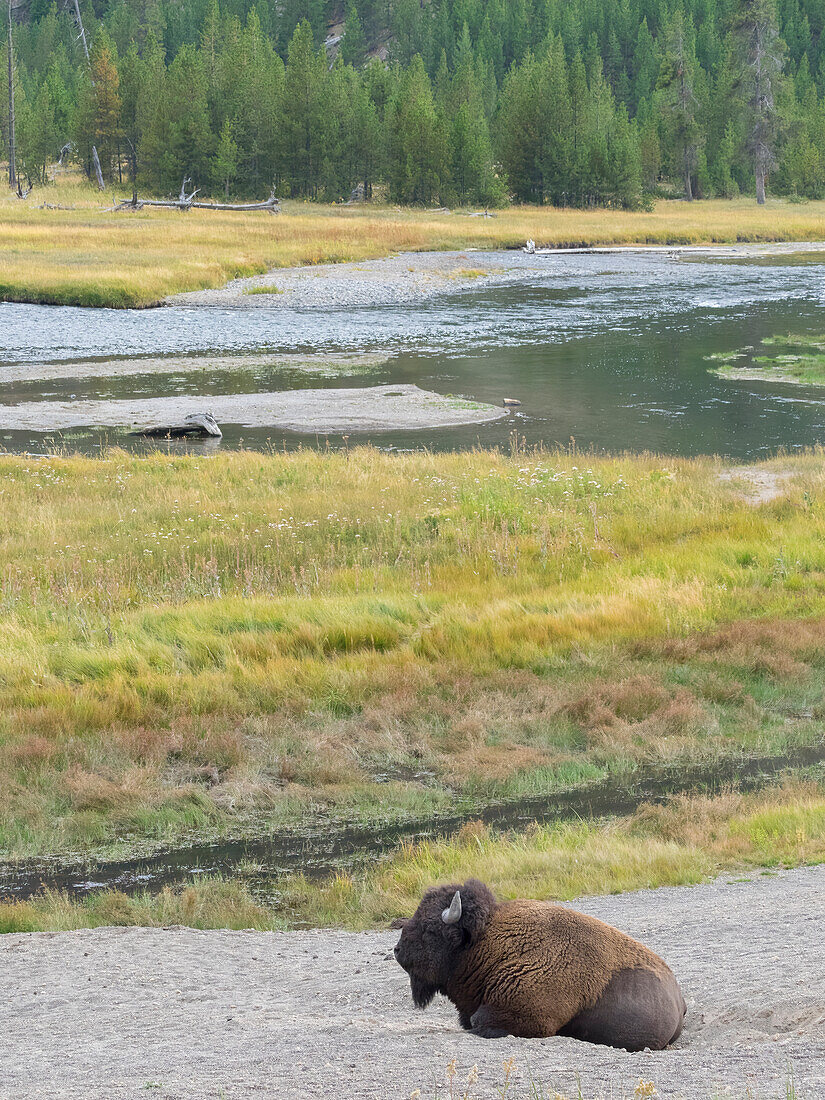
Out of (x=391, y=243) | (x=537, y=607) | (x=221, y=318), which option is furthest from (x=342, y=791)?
(x=391, y=243)

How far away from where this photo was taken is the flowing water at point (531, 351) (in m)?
29.1

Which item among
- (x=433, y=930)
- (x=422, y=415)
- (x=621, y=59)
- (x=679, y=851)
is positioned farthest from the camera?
(x=621, y=59)

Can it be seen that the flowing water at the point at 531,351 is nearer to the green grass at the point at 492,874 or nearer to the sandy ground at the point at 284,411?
the sandy ground at the point at 284,411

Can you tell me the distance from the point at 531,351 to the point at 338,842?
33.5 meters

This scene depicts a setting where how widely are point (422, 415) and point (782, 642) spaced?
18554 mm

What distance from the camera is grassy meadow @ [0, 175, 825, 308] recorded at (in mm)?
52625

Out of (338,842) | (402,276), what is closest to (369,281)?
(402,276)

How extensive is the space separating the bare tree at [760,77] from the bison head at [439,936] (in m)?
112

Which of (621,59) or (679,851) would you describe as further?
(621,59)

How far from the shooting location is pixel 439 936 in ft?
16.6

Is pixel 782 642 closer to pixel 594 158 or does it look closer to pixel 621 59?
pixel 594 158

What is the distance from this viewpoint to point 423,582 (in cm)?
1623

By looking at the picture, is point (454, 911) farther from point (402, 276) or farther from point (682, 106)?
point (682, 106)

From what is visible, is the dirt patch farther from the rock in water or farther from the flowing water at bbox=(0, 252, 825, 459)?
the rock in water
